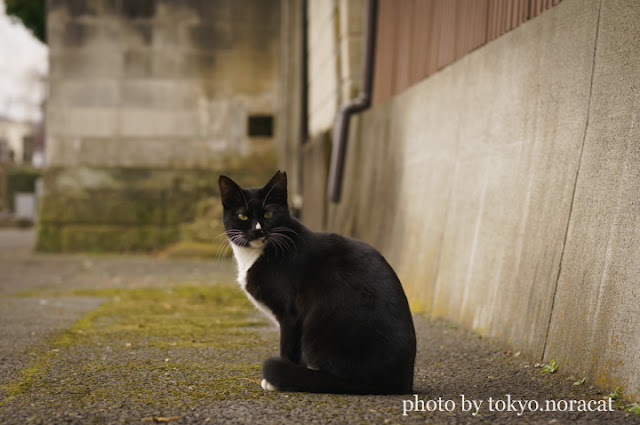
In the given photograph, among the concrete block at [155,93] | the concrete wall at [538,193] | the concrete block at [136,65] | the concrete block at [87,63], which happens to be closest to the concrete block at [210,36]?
the concrete block at [155,93]

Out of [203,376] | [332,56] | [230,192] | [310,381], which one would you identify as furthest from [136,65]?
[310,381]

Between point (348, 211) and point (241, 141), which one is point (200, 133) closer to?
point (241, 141)

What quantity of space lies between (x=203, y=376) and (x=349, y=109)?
492cm

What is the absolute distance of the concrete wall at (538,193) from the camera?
2.87 meters

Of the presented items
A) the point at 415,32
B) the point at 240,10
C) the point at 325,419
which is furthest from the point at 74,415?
the point at 240,10

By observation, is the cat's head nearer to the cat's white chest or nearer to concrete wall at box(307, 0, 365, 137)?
the cat's white chest

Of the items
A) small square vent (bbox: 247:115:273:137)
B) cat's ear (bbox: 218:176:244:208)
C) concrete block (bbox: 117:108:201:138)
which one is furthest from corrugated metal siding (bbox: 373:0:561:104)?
concrete block (bbox: 117:108:201:138)

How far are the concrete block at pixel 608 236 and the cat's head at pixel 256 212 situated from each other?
1534mm

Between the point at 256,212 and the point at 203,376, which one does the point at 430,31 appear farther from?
the point at 203,376

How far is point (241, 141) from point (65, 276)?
4.66 meters

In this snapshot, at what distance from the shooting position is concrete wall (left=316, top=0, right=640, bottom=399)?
2865 millimetres

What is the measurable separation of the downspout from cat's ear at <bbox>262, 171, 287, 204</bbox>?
14.5 feet

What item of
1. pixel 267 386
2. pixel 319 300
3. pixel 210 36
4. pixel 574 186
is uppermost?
pixel 210 36

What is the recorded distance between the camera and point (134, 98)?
1197 centimetres
